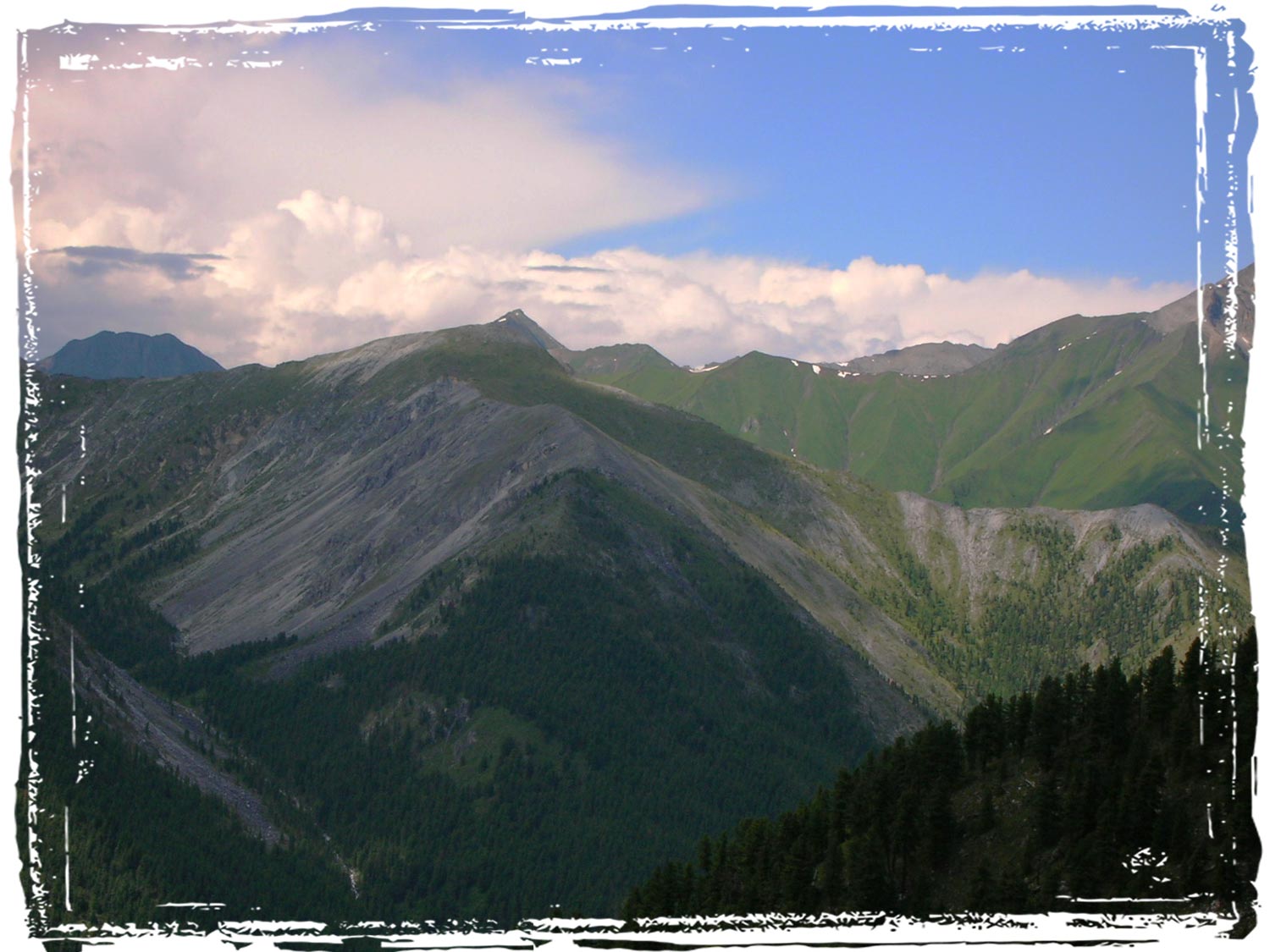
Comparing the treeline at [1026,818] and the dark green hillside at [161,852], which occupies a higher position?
the treeline at [1026,818]

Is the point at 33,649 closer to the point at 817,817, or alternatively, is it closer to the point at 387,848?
the point at 817,817

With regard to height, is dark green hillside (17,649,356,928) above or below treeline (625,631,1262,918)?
below

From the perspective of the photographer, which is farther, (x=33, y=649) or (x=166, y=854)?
(x=166, y=854)

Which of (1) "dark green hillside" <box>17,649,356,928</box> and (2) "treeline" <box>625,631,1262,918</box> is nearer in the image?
(2) "treeline" <box>625,631,1262,918</box>

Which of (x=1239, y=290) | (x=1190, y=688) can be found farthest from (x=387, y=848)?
(x=1239, y=290)

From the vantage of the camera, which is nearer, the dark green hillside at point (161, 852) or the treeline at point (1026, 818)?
the treeline at point (1026, 818)

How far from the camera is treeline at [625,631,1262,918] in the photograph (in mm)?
54844

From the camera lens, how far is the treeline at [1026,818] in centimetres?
5484

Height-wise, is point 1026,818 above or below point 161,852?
above

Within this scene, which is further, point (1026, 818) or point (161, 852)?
point (161, 852)

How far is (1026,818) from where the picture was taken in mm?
70375

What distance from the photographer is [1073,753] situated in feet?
241

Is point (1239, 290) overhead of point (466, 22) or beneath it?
beneath

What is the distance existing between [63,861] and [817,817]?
189ft
